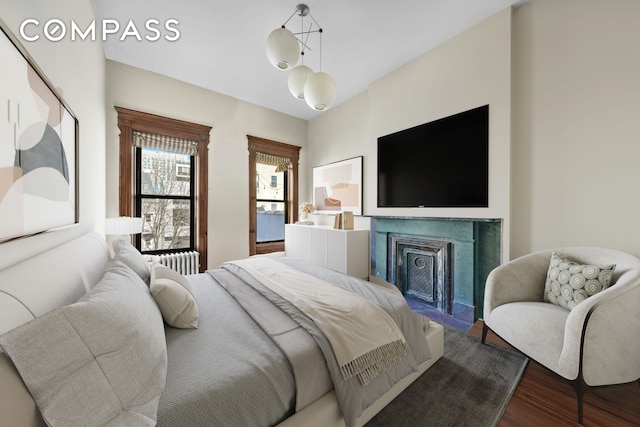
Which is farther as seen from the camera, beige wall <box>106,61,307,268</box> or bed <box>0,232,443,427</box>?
beige wall <box>106,61,307,268</box>

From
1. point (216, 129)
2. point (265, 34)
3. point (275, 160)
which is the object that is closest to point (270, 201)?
point (275, 160)

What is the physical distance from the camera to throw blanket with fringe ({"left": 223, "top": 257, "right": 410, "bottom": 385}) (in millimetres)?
1154

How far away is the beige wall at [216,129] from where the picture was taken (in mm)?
3004

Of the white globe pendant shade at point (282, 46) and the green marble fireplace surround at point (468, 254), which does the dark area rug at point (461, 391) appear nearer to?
the green marble fireplace surround at point (468, 254)

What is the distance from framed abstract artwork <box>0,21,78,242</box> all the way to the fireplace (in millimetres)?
3068

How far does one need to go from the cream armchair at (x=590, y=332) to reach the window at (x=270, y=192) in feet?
11.5

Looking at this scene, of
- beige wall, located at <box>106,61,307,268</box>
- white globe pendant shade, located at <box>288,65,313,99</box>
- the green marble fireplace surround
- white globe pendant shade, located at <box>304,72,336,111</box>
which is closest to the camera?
white globe pendant shade, located at <box>304,72,336,111</box>

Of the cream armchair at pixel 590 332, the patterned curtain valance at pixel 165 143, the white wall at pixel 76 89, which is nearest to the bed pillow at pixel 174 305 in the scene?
the white wall at pixel 76 89

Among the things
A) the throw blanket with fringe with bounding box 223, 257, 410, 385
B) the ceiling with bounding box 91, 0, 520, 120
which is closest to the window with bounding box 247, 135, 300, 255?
the ceiling with bounding box 91, 0, 520, 120

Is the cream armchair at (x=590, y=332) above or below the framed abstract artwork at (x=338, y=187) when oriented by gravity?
below

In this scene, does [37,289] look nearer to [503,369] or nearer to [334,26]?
[503,369]

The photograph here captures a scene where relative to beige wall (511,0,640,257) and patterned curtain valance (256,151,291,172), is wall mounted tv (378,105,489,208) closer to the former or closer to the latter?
beige wall (511,0,640,257)

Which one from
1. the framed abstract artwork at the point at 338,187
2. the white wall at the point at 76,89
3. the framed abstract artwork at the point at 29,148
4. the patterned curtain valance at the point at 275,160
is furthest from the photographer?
the patterned curtain valance at the point at 275,160

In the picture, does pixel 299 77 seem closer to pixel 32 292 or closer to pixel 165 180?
pixel 32 292
